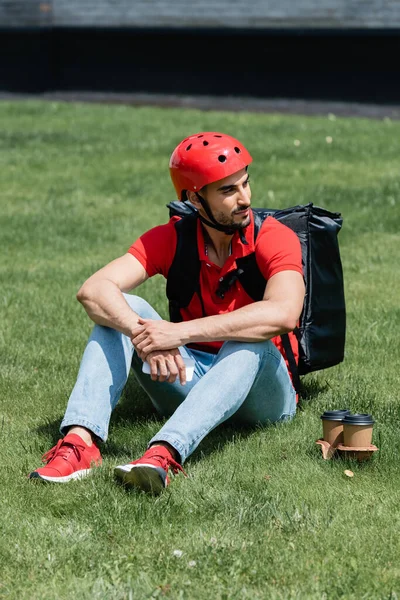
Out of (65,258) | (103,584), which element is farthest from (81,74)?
(103,584)

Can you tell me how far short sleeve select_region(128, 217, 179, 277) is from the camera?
5699 millimetres

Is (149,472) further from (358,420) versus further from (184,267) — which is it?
(184,267)

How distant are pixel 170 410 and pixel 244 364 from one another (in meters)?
0.88

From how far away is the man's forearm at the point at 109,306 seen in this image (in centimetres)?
538

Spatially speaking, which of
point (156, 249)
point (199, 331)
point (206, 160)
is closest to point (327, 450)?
point (199, 331)

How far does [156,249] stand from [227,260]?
409 mm

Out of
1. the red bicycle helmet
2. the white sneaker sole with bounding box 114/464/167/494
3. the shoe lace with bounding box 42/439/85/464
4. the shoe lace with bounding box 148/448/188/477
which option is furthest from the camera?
the red bicycle helmet

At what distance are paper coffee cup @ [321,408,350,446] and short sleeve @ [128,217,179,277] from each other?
1250 mm

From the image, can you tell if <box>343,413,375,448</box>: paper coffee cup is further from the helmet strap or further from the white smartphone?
the helmet strap

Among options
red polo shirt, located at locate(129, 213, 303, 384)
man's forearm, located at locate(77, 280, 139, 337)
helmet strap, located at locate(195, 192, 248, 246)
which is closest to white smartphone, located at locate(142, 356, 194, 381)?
man's forearm, located at locate(77, 280, 139, 337)

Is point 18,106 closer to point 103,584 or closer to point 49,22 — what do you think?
point 49,22

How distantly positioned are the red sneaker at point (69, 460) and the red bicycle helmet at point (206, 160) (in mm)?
1460

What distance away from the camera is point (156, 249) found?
5.69m

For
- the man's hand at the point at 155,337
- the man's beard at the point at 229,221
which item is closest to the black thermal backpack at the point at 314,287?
the man's beard at the point at 229,221
